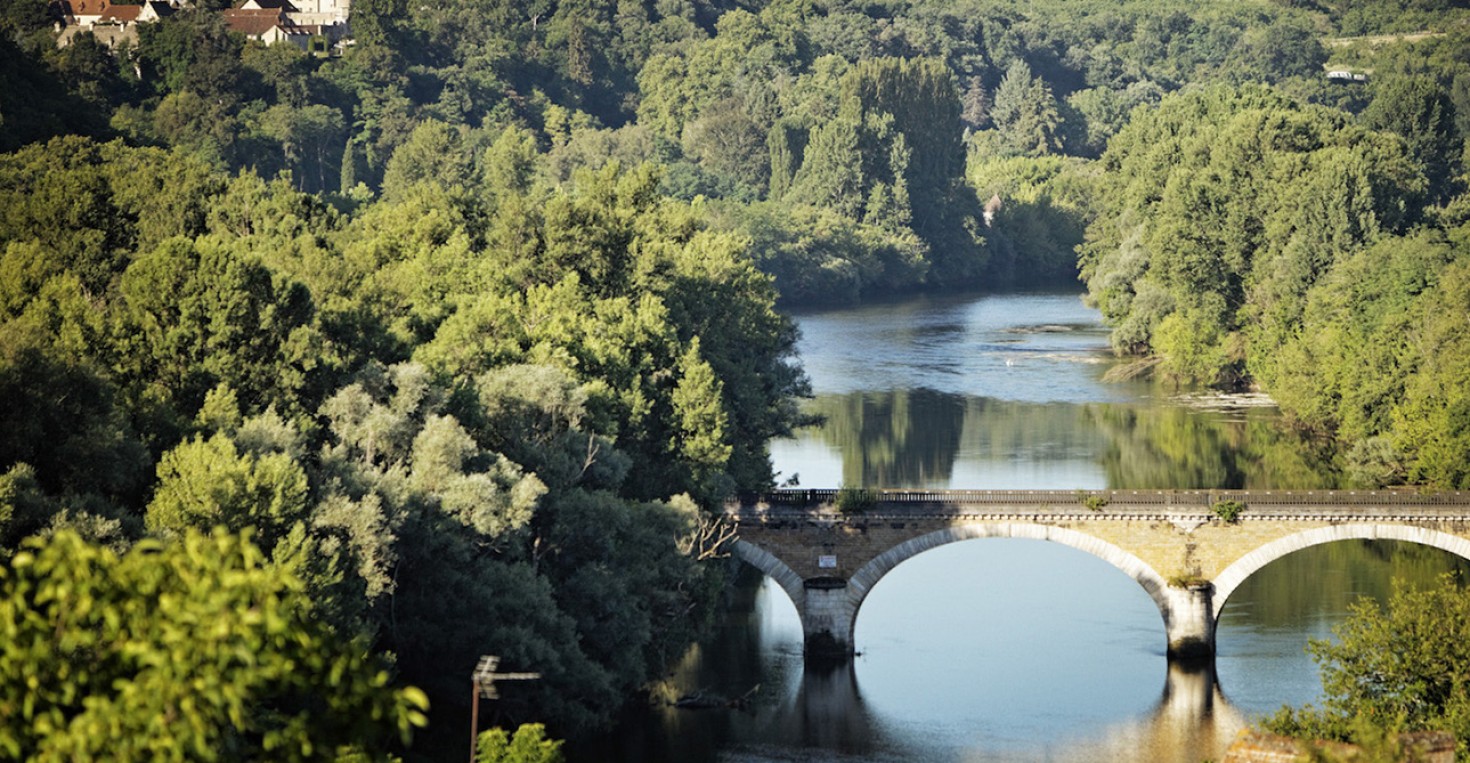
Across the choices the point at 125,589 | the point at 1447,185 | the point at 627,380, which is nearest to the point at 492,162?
the point at 1447,185

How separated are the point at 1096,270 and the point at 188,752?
320 ft

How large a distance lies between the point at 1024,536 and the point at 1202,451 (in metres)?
24.8

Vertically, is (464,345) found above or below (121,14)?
below

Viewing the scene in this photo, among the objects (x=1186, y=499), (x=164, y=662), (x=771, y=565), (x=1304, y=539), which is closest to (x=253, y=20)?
(x=771, y=565)

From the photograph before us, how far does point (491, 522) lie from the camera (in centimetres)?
4841

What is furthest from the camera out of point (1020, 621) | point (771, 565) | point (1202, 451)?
point (1202, 451)

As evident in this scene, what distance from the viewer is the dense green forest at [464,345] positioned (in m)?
38.7

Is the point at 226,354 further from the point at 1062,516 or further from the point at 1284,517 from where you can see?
the point at 1284,517

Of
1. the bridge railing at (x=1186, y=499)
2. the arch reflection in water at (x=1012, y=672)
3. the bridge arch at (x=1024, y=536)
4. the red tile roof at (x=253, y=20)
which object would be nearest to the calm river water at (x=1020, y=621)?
the arch reflection in water at (x=1012, y=672)

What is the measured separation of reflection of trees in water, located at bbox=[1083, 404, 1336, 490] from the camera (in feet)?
248

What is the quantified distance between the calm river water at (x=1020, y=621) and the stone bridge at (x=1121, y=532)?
4.74ft

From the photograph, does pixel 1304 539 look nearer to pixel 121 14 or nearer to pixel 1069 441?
pixel 1069 441

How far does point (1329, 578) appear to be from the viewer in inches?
2522

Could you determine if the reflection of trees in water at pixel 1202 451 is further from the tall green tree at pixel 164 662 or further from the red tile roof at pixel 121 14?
the red tile roof at pixel 121 14
